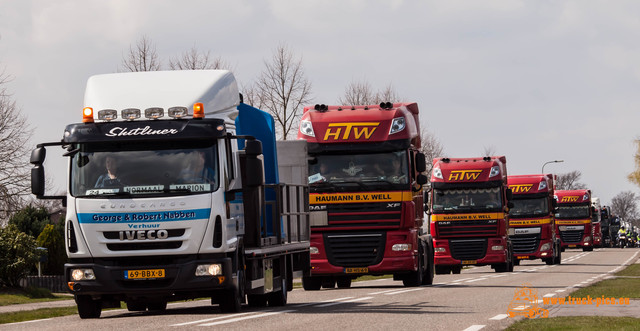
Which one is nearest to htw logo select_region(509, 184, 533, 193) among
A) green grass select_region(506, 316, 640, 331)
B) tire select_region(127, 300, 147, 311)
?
tire select_region(127, 300, 147, 311)

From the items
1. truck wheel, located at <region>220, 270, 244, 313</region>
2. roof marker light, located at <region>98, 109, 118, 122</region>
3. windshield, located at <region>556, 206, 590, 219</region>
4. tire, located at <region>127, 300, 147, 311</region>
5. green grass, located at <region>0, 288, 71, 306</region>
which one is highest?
roof marker light, located at <region>98, 109, 118, 122</region>

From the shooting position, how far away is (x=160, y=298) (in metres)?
16.1

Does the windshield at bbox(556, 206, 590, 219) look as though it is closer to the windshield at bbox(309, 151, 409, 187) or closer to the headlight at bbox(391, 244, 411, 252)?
the headlight at bbox(391, 244, 411, 252)

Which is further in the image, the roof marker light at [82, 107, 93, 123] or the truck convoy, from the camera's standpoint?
the roof marker light at [82, 107, 93, 123]

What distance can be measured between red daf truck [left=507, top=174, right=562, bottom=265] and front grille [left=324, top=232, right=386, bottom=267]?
63.5ft

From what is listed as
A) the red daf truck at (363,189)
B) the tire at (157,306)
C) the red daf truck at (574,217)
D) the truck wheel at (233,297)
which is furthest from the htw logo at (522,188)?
the truck wheel at (233,297)

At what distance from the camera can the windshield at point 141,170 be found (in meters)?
15.6

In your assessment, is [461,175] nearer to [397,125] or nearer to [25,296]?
[397,125]

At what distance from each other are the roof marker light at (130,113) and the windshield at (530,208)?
30433mm

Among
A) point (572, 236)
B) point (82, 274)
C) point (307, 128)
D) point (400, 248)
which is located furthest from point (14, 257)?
point (572, 236)

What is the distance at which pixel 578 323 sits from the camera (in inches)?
561

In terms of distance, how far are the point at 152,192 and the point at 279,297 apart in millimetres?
4186

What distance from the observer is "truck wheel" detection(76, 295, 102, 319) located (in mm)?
16500

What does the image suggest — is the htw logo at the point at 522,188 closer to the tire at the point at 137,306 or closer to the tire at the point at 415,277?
the tire at the point at 415,277
